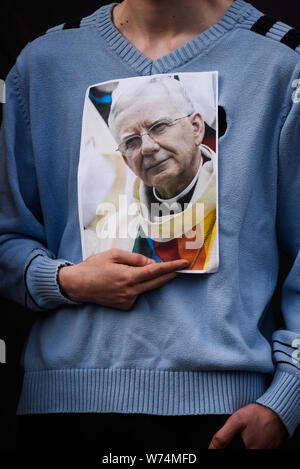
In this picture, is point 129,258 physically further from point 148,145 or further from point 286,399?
point 286,399

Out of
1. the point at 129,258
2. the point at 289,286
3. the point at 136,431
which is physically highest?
the point at 129,258

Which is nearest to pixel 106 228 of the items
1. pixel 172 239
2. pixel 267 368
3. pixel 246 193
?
pixel 172 239

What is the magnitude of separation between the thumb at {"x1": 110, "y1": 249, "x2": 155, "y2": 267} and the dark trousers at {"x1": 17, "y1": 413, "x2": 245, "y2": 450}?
0.25 m

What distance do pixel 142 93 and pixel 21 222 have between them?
32 centimetres

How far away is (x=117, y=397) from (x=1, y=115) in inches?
22.8

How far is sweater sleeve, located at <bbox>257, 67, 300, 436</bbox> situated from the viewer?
46.6 inches

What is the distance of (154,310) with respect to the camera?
1.20 meters

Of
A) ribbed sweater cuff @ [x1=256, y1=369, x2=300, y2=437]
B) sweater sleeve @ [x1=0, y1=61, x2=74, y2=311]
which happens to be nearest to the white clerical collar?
Result: sweater sleeve @ [x1=0, y1=61, x2=74, y2=311]

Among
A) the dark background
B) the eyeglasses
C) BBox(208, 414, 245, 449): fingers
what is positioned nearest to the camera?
BBox(208, 414, 245, 449): fingers

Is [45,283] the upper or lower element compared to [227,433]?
upper

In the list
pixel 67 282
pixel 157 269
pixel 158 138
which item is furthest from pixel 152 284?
pixel 158 138

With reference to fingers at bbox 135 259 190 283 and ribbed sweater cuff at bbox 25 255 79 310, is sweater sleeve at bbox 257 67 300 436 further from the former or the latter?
ribbed sweater cuff at bbox 25 255 79 310

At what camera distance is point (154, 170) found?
1.24 metres

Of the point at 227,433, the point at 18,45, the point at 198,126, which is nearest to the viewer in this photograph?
the point at 227,433
